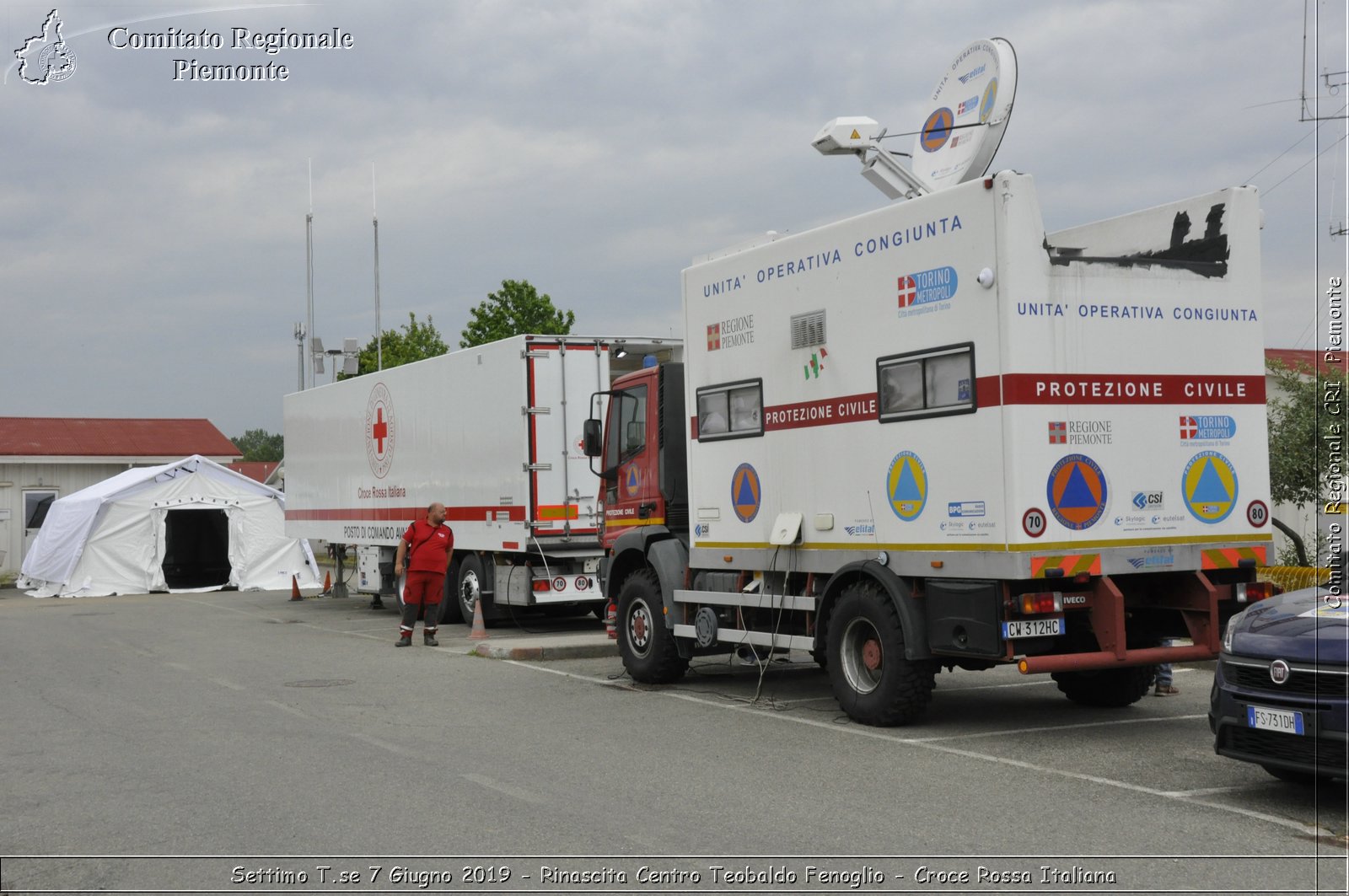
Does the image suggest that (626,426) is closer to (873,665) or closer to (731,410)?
(731,410)

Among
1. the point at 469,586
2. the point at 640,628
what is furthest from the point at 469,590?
the point at 640,628

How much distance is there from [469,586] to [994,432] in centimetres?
1219

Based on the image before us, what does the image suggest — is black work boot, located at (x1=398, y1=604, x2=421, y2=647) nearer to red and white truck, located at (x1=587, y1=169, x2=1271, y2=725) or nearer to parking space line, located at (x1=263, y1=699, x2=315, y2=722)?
parking space line, located at (x1=263, y1=699, x2=315, y2=722)

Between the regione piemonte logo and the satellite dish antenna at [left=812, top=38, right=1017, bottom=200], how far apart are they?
39.7 feet

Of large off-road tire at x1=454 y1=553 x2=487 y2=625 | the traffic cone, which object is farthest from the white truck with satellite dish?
large off-road tire at x1=454 y1=553 x2=487 y2=625

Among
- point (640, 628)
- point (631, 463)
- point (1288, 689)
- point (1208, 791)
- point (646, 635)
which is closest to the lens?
point (1288, 689)

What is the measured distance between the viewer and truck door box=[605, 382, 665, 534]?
12.9 m

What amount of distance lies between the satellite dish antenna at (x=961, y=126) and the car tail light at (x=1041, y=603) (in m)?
3.43

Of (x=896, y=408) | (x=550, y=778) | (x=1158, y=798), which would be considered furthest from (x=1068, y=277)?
(x=550, y=778)

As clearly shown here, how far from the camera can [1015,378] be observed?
8.61 metres

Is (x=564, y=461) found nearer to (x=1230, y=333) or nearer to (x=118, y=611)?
(x=1230, y=333)

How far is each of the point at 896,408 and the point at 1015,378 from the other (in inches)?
45.5

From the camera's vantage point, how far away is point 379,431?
22.4 metres

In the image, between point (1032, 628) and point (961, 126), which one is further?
point (961, 126)
